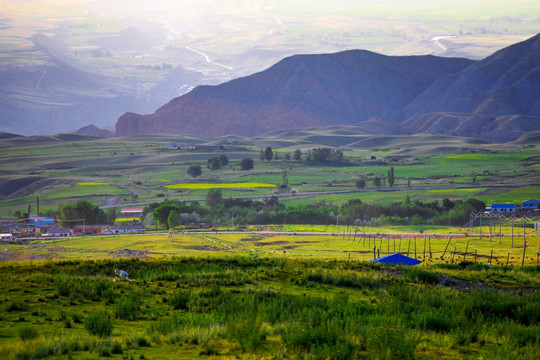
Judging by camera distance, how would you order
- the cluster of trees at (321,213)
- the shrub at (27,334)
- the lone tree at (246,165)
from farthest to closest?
the lone tree at (246,165), the cluster of trees at (321,213), the shrub at (27,334)

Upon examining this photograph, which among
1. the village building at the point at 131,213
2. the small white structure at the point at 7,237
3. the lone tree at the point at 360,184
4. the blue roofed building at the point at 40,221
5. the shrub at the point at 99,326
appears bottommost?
the small white structure at the point at 7,237

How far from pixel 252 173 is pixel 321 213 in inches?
2081

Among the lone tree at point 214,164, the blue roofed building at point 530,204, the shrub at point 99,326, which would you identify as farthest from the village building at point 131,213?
the shrub at point 99,326

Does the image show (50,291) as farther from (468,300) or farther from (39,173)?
(39,173)

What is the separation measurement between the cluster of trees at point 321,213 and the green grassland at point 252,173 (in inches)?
263

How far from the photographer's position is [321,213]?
8262 cm

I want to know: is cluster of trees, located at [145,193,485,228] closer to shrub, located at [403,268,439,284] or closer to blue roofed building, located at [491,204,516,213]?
blue roofed building, located at [491,204,516,213]

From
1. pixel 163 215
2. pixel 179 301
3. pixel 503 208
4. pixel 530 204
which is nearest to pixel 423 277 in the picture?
pixel 179 301

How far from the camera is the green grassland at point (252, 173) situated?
103 meters

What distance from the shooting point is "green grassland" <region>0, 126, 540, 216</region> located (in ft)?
339

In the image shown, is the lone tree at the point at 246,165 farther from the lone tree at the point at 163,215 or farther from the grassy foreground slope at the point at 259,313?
the grassy foreground slope at the point at 259,313

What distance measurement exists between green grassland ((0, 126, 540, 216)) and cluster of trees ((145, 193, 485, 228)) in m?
6.67

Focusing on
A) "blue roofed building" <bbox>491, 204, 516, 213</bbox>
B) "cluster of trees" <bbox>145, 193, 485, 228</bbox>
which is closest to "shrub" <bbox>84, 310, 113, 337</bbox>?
"cluster of trees" <bbox>145, 193, 485, 228</bbox>

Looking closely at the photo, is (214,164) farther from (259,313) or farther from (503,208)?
(259,313)
